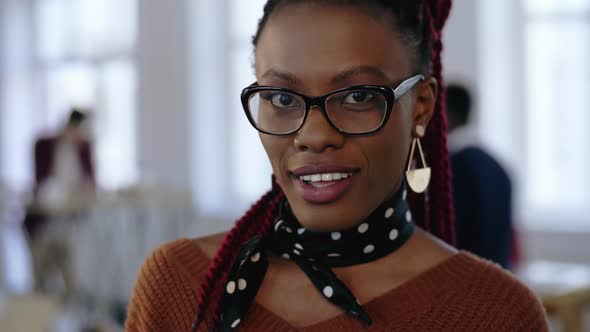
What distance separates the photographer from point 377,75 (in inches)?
35.6

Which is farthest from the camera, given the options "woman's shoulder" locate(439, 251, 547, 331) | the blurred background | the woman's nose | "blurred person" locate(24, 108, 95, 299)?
"blurred person" locate(24, 108, 95, 299)

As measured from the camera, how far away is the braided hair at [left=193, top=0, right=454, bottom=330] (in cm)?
96

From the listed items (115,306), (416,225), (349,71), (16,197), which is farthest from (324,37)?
(16,197)

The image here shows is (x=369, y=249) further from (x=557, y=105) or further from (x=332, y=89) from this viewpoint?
(x=557, y=105)

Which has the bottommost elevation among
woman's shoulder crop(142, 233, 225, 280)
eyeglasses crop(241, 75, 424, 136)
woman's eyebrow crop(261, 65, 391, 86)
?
woman's shoulder crop(142, 233, 225, 280)

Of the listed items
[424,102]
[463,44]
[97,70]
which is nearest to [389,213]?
[424,102]

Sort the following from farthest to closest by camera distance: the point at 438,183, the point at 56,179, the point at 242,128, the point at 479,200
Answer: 1. the point at 242,128
2. the point at 56,179
3. the point at 479,200
4. the point at 438,183

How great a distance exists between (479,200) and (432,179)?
1.69 m

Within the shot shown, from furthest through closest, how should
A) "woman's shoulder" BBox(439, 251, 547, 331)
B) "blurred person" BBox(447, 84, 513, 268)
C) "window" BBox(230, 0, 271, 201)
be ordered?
"window" BBox(230, 0, 271, 201), "blurred person" BBox(447, 84, 513, 268), "woman's shoulder" BBox(439, 251, 547, 331)

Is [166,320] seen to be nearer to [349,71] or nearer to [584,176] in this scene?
[349,71]

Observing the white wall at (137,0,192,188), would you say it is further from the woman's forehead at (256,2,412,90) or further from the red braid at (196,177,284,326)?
the woman's forehead at (256,2,412,90)

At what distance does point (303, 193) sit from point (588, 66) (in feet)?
13.9

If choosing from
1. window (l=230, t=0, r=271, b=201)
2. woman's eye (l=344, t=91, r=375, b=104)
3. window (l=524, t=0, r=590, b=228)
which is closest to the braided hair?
woman's eye (l=344, t=91, r=375, b=104)

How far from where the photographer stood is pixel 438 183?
45.1 inches
